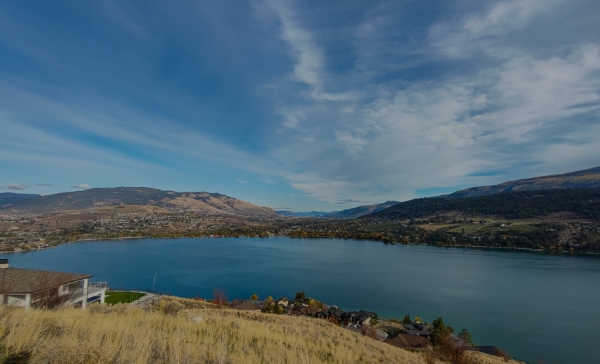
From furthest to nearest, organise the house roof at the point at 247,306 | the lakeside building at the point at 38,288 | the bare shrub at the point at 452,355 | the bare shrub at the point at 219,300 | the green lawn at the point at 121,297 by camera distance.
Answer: the house roof at the point at 247,306 → the bare shrub at the point at 219,300 → the green lawn at the point at 121,297 → the bare shrub at the point at 452,355 → the lakeside building at the point at 38,288

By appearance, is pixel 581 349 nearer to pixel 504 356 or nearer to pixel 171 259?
pixel 504 356

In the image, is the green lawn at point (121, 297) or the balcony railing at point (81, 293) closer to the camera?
the balcony railing at point (81, 293)

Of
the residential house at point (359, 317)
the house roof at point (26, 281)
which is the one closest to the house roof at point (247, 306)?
the residential house at point (359, 317)

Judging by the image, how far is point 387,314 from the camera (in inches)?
1351

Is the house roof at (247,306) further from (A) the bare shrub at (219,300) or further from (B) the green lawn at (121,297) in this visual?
(B) the green lawn at (121,297)

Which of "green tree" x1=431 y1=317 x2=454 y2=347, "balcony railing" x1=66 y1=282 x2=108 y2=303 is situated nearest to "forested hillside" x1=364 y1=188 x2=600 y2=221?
"green tree" x1=431 y1=317 x2=454 y2=347

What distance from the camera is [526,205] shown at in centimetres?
13812

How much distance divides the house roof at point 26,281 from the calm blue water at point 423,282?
87.3 ft

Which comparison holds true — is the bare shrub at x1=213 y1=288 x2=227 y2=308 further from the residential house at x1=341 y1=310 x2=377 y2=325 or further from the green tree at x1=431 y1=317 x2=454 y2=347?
the green tree at x1=431 y1=317 x2=454 y2=347

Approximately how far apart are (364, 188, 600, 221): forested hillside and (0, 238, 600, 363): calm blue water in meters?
62.7

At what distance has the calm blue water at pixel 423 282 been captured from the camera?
2942cm

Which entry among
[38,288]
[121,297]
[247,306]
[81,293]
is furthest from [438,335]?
[121,297]

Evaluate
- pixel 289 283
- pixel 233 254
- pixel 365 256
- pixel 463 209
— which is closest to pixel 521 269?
pixel 365 256

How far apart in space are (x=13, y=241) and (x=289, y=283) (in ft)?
282
